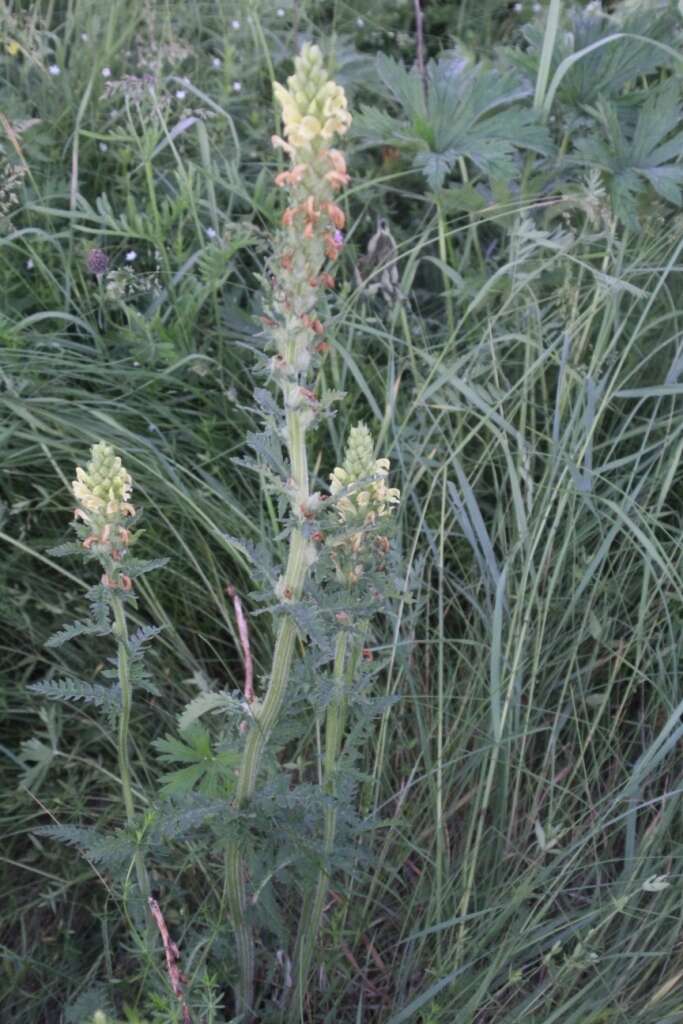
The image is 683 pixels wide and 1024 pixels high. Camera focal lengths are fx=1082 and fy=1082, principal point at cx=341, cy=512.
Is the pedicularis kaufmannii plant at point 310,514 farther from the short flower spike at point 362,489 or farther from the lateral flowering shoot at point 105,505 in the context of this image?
the lateral flowering shoot at point 105,505

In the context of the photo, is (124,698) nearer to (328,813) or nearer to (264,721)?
(264,721)

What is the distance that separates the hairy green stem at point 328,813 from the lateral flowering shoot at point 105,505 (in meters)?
Answer: 0.34

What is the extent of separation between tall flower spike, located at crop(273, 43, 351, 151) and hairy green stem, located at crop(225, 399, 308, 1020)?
32 cm

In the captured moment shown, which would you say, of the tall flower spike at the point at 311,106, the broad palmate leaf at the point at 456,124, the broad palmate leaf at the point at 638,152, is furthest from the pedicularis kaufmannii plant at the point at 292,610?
the broad palmate leaf at the point at 638,152

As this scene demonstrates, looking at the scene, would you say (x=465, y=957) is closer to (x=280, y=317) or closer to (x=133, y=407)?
(x=280, y=317)

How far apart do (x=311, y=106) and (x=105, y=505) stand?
0.61m

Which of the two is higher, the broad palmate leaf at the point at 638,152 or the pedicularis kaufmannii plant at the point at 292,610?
the broad palmate leaf at the point at 638,152

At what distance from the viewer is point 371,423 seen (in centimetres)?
233

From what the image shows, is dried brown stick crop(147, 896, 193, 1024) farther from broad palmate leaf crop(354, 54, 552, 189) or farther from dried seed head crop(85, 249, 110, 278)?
broad palmate leaf crop(354, 54, 552, 189)

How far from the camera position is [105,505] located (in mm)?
1510

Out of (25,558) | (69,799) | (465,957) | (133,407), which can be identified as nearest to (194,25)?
(133,407)

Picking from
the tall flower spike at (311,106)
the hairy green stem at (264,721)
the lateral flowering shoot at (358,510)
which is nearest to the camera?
the tall flower spike at (311,106)

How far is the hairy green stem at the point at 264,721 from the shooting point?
136cm

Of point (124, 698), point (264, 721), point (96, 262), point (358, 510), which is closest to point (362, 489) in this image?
point (358, 510)
